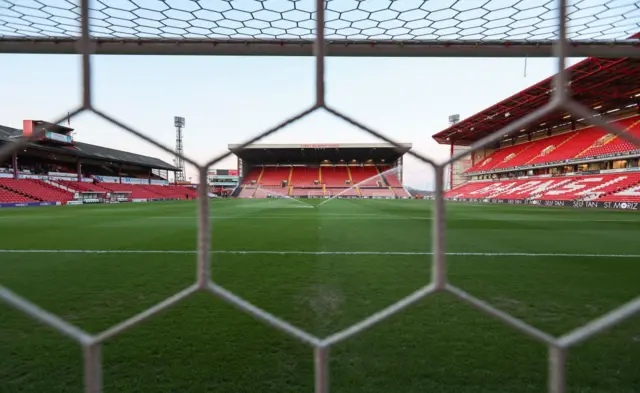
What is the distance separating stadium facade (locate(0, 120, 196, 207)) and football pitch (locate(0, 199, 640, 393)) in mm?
7614

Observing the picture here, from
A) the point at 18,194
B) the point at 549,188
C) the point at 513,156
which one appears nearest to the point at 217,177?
the point at 513,156

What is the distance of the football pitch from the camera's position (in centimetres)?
73

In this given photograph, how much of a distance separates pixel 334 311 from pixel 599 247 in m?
2.68

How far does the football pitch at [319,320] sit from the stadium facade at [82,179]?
7614mm

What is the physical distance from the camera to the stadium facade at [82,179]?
32.6ft

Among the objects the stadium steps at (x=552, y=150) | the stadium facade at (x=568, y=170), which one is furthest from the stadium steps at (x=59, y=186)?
the stadium steps at (x=552, y=150)

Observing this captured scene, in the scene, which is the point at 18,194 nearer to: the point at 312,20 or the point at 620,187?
the point at 312,20

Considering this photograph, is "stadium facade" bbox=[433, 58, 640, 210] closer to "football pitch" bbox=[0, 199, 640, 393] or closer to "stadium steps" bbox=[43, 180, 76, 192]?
"football pitch" bbox=[0, 199, 640, 393]

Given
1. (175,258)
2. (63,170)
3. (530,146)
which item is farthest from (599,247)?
(63,170)

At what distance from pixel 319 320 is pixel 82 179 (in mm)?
17416

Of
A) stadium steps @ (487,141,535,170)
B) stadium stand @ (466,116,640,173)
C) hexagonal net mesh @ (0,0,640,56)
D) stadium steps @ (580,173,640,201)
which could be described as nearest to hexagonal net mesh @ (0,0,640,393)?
hexagonal net mesh @ (0,0,640,56)

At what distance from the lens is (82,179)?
14227 millimetres

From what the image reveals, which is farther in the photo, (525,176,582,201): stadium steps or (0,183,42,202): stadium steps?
(525,176,582,201): stadium steps

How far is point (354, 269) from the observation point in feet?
5.91
